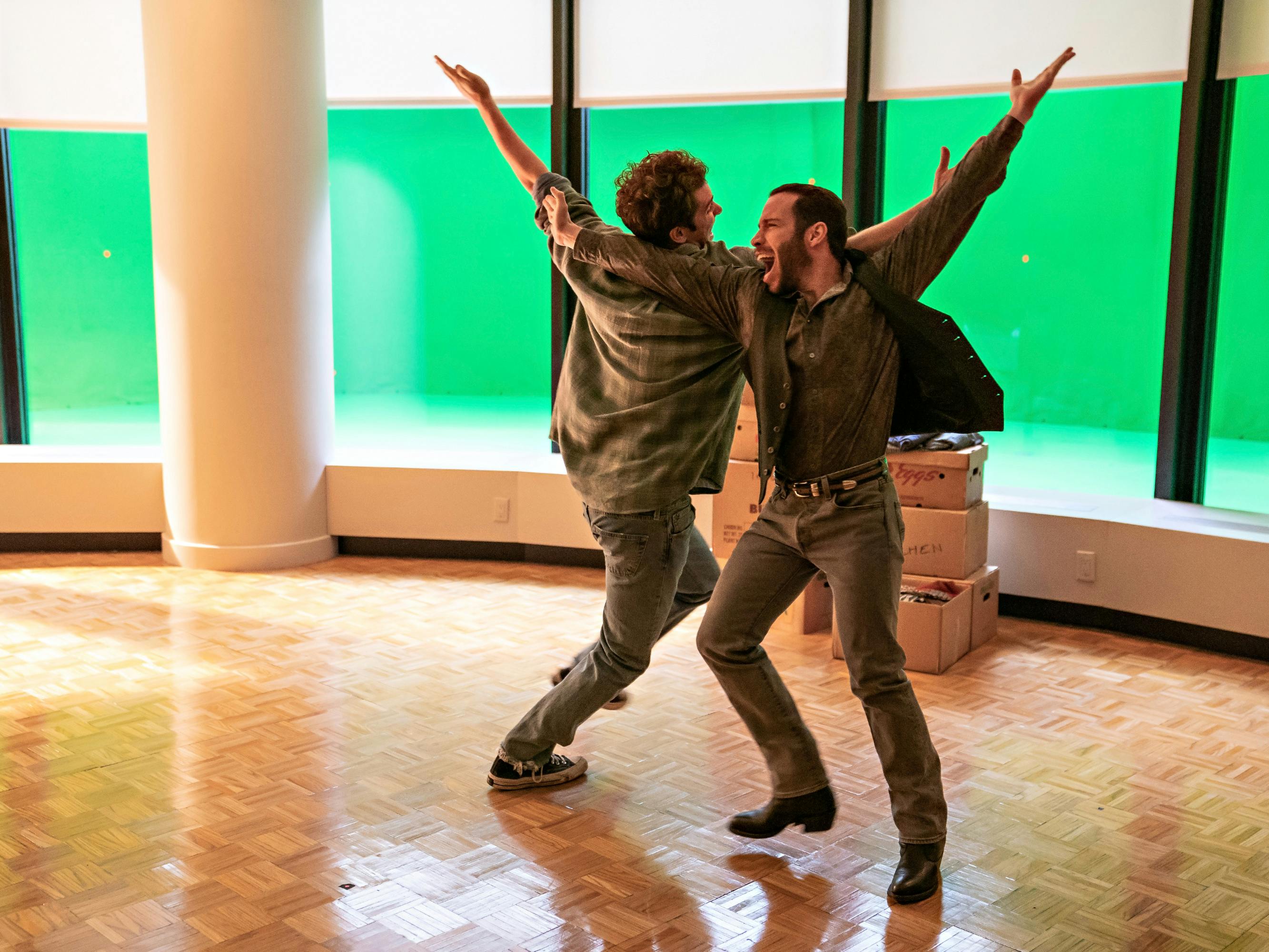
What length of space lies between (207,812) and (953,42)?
4279mm

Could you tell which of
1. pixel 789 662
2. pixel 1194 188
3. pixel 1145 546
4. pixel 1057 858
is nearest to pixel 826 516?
pixel 1057 858

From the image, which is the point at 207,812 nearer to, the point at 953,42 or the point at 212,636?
the point at 212,636

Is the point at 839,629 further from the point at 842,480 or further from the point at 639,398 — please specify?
the point at 639,398

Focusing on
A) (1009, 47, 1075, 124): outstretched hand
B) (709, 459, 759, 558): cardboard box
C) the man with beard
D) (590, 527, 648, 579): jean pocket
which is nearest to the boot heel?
the man with beard

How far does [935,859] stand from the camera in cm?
254

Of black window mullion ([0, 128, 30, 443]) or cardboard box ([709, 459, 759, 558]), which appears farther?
black window mullion ([0, 128, 30, 443])

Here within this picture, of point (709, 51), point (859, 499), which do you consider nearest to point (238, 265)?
point (709, 51)

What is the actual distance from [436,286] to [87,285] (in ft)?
6.28

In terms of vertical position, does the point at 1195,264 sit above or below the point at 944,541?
above

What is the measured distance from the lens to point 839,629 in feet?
8.17

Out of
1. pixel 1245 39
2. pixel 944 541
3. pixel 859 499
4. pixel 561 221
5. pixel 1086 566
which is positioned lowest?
pixel 1086 566

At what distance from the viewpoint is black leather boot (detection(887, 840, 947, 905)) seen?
250 cm

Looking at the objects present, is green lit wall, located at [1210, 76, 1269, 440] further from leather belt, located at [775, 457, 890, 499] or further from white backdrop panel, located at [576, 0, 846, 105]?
leather belt, located at [775, 457, 890, 499]

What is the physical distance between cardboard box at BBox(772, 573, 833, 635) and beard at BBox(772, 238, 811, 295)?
2.34 metres
